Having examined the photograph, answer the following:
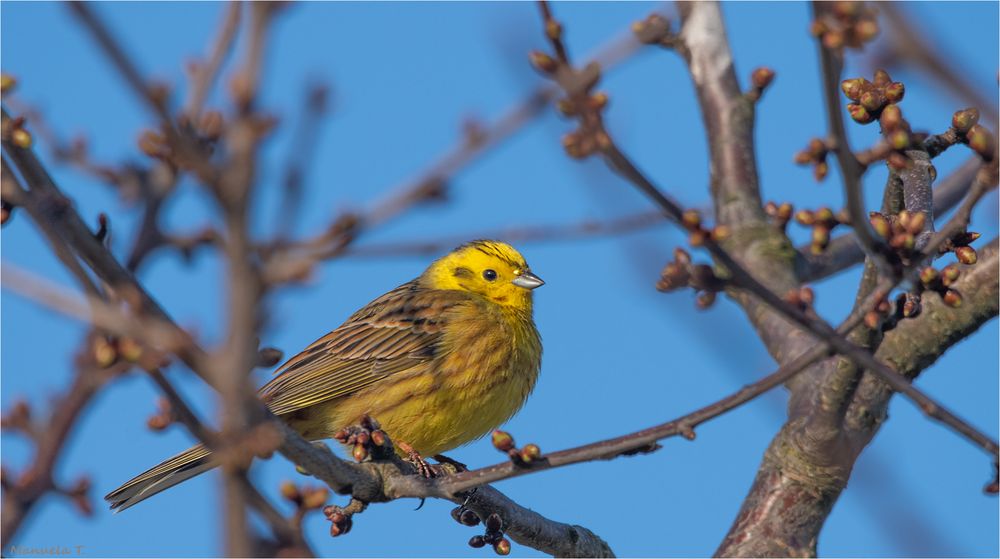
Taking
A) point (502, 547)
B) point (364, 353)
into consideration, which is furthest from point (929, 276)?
point (364, 353)

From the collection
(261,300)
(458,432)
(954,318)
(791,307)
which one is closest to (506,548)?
(458,432)

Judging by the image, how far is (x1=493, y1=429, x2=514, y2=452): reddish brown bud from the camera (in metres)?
3.11

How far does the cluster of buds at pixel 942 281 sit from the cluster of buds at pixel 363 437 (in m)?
1.88

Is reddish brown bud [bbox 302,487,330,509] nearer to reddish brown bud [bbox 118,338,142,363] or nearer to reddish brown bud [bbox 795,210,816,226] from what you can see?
reddish brown bud [bbox 118,338,142,363]

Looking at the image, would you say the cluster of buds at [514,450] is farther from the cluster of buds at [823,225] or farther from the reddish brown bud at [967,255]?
the reddish brown bud at [967,255]

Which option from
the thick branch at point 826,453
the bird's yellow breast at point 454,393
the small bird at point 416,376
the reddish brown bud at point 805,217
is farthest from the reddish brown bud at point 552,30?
the bird's yellow breast at point 454,393

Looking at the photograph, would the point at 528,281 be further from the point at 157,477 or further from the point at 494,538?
the point at 157,477

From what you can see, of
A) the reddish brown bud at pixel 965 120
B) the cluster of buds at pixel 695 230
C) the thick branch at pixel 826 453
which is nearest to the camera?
the cluster of buds at pixel 695 230

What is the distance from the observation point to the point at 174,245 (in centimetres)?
199

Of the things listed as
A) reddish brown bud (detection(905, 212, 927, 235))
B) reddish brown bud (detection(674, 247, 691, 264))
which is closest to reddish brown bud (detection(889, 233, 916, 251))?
reddish brown bud (detection(905, 212, 927, 235))

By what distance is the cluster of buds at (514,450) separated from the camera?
3.01 meters

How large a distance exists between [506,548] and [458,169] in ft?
10.1

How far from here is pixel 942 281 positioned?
9.46 ft

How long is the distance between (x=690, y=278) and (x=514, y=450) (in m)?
0.73
